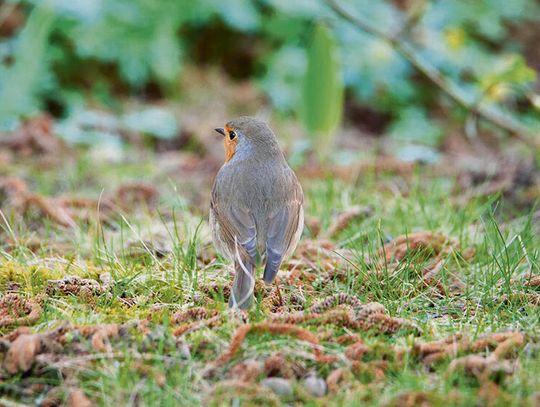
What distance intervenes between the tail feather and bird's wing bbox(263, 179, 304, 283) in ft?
0.29

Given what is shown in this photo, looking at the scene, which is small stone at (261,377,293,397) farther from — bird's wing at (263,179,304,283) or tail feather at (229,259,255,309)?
bird's wing at (263,179,304,283)

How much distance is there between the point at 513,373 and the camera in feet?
9.06

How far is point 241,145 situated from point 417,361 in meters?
1.96

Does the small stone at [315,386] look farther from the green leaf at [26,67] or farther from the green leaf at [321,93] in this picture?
the green leaf at [26,67]

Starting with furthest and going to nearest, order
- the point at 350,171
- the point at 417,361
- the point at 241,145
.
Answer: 1. the point at 350,171
2. the point at 241,145
3. the point at 417,361

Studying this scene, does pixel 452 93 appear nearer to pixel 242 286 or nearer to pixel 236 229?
pixel 236 229

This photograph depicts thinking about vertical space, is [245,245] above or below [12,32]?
below

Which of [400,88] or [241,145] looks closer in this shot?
[241,145]

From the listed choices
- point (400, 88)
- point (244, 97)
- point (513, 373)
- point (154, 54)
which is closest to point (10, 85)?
point (154, 54)

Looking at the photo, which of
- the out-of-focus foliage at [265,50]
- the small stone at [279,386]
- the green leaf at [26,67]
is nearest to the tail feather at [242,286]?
the small stone at [279,386]

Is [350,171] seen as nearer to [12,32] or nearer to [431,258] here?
[431,258]

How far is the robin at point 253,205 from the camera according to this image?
3.86m

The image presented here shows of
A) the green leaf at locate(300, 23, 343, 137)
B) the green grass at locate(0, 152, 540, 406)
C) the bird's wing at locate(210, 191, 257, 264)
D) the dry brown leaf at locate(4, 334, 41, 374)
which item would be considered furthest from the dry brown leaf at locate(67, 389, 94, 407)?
the green leaf at locate(300, 23, 343, 137)

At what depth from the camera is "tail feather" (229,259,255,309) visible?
→ 3375 millimetres
